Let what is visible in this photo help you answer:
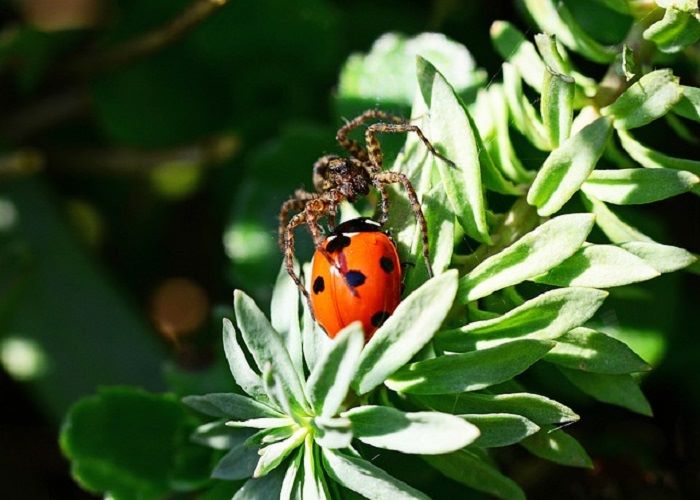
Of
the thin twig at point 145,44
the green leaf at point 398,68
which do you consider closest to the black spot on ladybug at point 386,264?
the green leaf at point 398,68

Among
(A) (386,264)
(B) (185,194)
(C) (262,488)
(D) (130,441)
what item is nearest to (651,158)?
(A) (386,264)

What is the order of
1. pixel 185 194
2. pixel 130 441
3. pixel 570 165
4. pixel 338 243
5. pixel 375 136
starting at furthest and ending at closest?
pixel 185 194, pixel 375 136, pixel 130 441, pixel 338 243, pixel 570 165

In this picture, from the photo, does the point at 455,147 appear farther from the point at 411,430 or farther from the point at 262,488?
the point at 262,488

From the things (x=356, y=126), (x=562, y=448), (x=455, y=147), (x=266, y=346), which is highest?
(x=356, y=126)

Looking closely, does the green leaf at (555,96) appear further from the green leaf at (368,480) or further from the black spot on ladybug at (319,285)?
the green leaf at (368,480)

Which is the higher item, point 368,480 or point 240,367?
point 240,367

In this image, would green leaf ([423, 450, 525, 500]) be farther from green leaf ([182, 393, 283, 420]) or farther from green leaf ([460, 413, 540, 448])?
green leaf ([182, 393, 283, 420])

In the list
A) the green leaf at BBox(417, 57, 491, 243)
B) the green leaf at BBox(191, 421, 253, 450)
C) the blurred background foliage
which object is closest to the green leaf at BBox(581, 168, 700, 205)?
the green leaf at BBox(417, 57, 491, 243)
